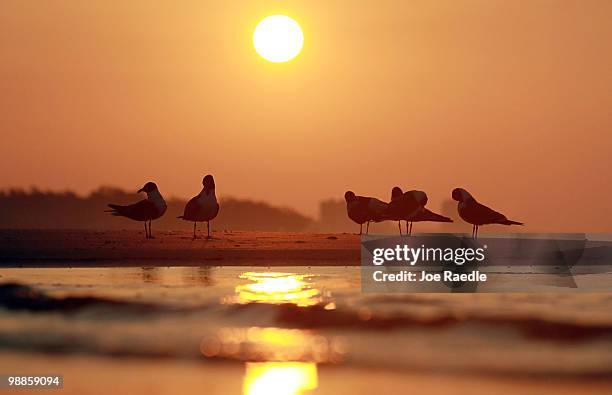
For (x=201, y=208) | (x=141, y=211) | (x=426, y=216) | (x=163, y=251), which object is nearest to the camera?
(x=163, y=251)

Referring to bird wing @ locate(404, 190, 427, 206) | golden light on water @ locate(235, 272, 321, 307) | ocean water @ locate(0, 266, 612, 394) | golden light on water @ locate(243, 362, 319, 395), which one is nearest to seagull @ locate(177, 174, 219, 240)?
bird wing @ locate(404, 190, 427, 206)

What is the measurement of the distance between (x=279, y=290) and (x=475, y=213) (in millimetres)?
17843

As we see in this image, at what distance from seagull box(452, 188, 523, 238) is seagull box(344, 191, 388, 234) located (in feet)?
9.90

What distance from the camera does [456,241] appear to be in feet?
99.6

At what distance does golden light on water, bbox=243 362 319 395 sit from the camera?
367 inches

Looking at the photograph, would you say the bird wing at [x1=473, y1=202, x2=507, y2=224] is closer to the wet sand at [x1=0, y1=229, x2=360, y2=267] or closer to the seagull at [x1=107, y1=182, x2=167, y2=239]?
the wet sand at [x1=0, y1=229, x2=360, y2=267]

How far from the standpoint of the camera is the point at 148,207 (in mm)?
35500

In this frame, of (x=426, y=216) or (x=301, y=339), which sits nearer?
(x=301, y=339)

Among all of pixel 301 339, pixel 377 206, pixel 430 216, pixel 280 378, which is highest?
pixel 377 206

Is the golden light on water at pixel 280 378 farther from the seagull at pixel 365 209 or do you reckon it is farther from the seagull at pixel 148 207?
the seagull at pixel 365 209

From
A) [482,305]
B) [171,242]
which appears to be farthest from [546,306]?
[171,242]

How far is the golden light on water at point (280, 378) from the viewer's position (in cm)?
931

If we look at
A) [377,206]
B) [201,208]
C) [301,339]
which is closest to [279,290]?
[301,339]

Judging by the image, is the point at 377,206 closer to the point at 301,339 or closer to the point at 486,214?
the point at 486,214
